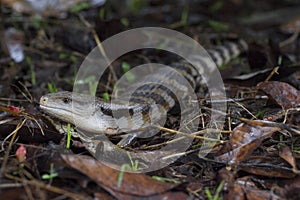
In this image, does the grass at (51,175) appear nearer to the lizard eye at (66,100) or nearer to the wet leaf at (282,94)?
the lizard eye at (66,100)

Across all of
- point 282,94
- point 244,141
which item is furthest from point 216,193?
point 282,94

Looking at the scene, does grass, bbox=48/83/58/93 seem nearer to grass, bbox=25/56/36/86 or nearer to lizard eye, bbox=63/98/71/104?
grass, bbox=25/56/36/86

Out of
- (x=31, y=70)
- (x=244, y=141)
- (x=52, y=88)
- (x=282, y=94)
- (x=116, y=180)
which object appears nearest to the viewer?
(x=116, y=180)

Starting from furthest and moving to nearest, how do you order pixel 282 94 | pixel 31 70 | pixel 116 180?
pixel 31 70 < pixel 282 94 < pixel 116 180

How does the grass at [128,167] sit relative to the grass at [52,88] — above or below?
below

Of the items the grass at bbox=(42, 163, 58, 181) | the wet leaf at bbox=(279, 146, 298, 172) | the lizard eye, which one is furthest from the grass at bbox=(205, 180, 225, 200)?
the lizard eye

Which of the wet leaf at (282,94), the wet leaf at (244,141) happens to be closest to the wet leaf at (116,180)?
the wet leaf at (244,141)

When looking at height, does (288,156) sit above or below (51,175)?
below

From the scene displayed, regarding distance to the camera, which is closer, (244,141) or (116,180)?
(116,180)

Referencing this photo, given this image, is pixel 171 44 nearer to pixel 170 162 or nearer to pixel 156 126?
pixel 156 126

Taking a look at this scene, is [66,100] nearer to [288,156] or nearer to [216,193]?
[216,193]
